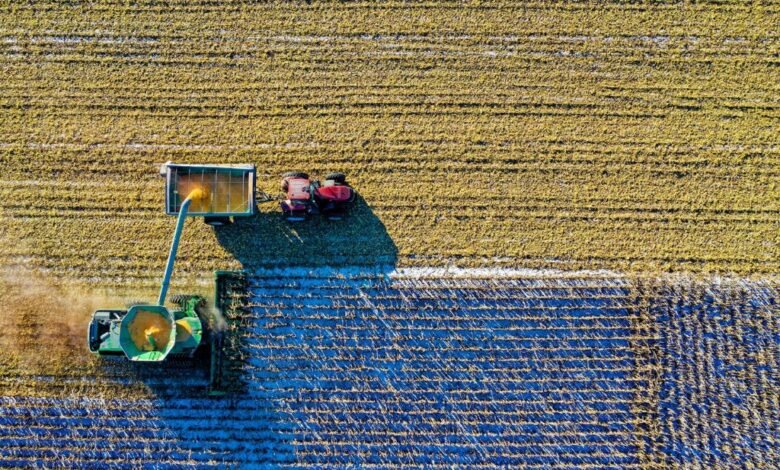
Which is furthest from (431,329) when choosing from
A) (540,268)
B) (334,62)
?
(334,62)

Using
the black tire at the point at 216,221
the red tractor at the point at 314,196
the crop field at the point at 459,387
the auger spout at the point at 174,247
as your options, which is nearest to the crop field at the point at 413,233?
the crop field at the point at 459,387

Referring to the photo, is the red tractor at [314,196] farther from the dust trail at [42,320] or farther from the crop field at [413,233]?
the dust trail at [42,320]

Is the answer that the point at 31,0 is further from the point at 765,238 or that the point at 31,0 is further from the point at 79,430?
the point at 765,238

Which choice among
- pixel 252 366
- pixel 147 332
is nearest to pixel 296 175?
pixel 252 366

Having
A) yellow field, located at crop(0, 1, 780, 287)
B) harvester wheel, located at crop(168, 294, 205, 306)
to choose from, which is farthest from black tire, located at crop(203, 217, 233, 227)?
harvester wheel, located at crop(168, 294, 205, 306)

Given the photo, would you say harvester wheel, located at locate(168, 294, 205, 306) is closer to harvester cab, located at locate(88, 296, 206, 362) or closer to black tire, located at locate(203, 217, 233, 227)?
harvester cab, located at locate(88, 296, 206, 362)
